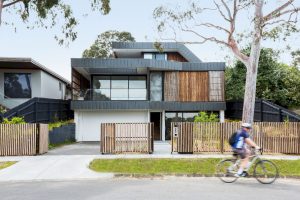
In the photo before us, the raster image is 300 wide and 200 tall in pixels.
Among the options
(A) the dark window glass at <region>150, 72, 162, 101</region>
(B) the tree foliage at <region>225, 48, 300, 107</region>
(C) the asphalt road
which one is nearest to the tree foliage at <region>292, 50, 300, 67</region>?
(B) the tree foliage at <region>225, 48, 300, 107</region>

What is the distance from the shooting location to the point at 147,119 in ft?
108

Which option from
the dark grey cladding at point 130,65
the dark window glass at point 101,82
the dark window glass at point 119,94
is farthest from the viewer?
the dark window glass at point 101,82

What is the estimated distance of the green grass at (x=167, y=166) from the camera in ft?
46.0

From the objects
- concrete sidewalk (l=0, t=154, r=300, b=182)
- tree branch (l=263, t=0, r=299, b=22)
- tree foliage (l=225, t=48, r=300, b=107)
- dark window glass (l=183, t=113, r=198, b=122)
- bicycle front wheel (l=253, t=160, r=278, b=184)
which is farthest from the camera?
tree foliage (l=225, t=48, r=300, b=107)

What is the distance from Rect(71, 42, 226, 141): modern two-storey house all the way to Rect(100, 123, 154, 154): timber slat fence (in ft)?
40.7

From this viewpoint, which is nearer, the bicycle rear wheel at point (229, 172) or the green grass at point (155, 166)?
the bicycle rear wheel at point (229, 172)

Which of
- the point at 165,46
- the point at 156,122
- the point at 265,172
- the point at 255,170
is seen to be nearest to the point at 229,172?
the point at 255,170

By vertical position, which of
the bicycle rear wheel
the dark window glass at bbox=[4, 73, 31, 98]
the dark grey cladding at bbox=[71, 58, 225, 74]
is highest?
the dark grey cladding at bbox=[71, 58, 225, 74]

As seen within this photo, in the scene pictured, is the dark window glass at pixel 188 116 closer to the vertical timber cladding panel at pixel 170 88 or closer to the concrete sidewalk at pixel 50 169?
the vertical timber cladding panel at pixel 170 88

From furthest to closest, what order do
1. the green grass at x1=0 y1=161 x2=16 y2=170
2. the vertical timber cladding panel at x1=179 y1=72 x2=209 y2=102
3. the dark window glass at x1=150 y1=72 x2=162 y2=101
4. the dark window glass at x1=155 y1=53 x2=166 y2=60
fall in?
the dark window glass at x1=155 y1=53 x2=166 y2=60
the vertical timber cladding panel at x1=179 y1=72 x2=209 y2=102
the dark window glass at x1=150 y1=72 x2=162 y2=101
the green grass at x1=0 y1=161 x2=16 y2=170

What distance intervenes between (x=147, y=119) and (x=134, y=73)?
4.12m

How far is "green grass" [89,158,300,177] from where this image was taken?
1402 centimetres

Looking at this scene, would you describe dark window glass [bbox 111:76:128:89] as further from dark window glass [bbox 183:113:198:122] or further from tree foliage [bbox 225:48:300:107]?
tree foliage [bbox 225:48:300:107]

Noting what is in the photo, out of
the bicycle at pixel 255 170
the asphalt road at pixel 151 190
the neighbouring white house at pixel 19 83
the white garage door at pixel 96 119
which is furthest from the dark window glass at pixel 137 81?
the bicycle at pixel 255 170
